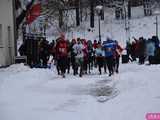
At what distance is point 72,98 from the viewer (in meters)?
17.2

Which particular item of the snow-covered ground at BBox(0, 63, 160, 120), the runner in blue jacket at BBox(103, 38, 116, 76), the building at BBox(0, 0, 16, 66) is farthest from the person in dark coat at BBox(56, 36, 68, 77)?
the building at BBox(0, 0, 16, 66)

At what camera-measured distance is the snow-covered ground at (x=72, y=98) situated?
13312 millimetres

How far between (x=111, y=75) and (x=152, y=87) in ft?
26.6

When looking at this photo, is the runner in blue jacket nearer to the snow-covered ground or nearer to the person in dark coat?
the person in dark coat

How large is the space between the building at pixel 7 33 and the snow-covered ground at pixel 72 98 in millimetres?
5652

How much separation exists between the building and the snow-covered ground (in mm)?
5652

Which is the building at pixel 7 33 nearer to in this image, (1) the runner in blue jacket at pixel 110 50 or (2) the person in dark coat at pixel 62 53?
(2) the person in dark coat at pixel 62 53

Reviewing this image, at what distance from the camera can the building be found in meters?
29.2

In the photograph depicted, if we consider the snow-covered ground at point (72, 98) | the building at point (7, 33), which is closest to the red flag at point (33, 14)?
the building at point (7, 33)

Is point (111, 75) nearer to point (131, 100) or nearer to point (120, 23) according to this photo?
point (131, 100)

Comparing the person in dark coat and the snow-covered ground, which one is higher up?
the person in dark coat

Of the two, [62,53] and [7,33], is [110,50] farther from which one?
[7,33]

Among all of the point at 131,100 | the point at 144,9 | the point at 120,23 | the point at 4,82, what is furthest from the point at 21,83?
the point at 144,9

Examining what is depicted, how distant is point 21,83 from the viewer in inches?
812
